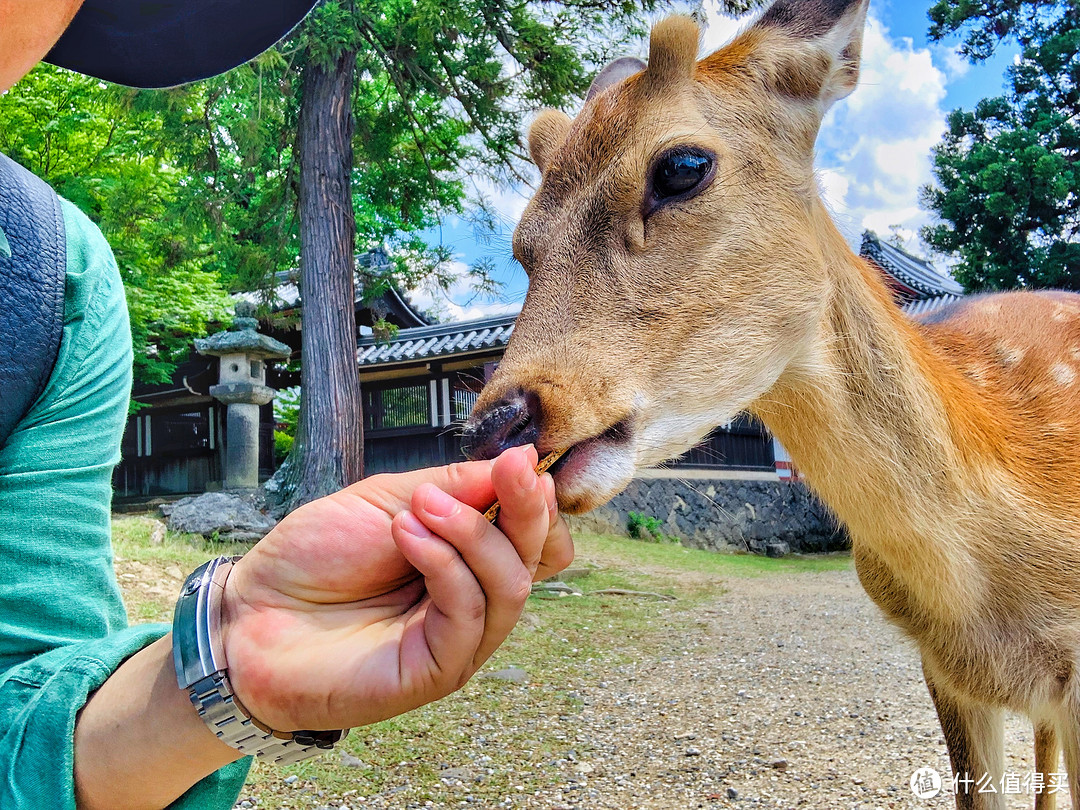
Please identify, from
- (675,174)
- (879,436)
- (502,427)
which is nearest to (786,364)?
(879,436)

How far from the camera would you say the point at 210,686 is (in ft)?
3.36

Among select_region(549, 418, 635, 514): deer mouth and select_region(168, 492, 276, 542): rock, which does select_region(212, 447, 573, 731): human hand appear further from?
select_region(168, 492, 276, 542): rock

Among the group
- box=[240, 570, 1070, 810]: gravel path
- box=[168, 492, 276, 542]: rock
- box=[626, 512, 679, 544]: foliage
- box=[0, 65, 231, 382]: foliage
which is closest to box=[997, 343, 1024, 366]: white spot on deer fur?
box=[240, 570, 1070, 810]: gravel path

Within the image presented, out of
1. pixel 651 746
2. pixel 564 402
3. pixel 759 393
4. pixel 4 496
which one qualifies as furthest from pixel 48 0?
pixel 651 746

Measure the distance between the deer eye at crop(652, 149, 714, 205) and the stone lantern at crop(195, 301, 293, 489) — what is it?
974 centimetres

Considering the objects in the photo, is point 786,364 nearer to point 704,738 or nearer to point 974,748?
point 974,748

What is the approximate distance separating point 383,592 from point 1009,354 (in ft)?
6.94

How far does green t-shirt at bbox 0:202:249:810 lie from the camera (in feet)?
3.55

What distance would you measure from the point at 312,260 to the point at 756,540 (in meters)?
10.3

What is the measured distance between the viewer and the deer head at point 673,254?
1301mm

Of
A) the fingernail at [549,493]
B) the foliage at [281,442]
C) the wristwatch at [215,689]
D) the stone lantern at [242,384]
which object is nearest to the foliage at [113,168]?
the stone lantern at [242,384]

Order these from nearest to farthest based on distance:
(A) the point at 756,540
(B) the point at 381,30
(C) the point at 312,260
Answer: (B) the point at 381,30 < (C) the point at 312,260 < (A) the point at 756,540

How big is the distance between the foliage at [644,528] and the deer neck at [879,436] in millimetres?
10658

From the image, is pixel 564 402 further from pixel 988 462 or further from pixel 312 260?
Result: pixel 312 260
